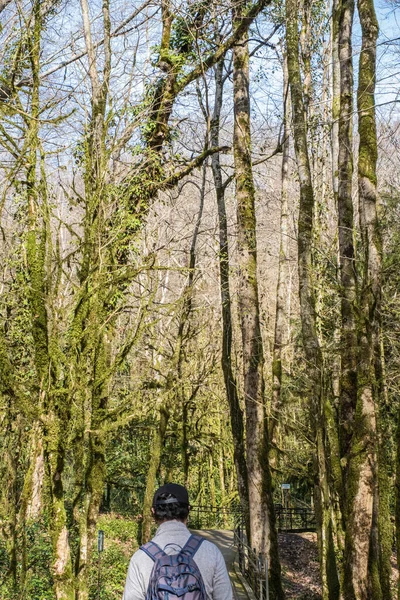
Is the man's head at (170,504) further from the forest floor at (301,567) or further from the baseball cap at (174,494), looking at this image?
the forest floor at (301,567)

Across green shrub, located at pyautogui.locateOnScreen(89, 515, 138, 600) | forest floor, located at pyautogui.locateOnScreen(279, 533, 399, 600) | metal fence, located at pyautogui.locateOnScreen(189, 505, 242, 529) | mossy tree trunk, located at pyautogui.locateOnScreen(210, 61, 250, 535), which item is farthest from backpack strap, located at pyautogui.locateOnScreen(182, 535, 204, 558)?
metal fence, located at pyautogui.locateOnScreen(189, 505, 242, 529)

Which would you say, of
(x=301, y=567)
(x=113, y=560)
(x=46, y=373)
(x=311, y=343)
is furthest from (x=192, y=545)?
(x=301, y=567)

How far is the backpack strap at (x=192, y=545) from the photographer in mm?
2809

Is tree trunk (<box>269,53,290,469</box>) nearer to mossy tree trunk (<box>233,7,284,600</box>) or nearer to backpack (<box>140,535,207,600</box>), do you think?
mossy tree trunk (<box>233,7,284,600</box>)

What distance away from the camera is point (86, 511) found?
8.14 metres

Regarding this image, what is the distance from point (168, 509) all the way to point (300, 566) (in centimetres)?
1916

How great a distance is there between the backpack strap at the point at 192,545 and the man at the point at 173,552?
0.05ft

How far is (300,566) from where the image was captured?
20.2 metres

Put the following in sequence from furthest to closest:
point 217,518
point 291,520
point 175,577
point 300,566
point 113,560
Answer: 1. point 291,520
2. point 217,518
3. point 300,566
4. point 113,560
5. point 175,577

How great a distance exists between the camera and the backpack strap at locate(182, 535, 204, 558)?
281cm

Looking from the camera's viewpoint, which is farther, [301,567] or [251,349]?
[301,567]

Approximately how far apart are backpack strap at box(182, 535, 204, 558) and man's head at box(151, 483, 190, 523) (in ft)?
0.39

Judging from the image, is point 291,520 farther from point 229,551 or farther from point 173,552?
point 173,552

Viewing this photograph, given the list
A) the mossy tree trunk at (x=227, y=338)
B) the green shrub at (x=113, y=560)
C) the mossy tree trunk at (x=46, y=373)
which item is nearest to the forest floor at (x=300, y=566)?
the mossy tree trunk at (x=227, y=338)
